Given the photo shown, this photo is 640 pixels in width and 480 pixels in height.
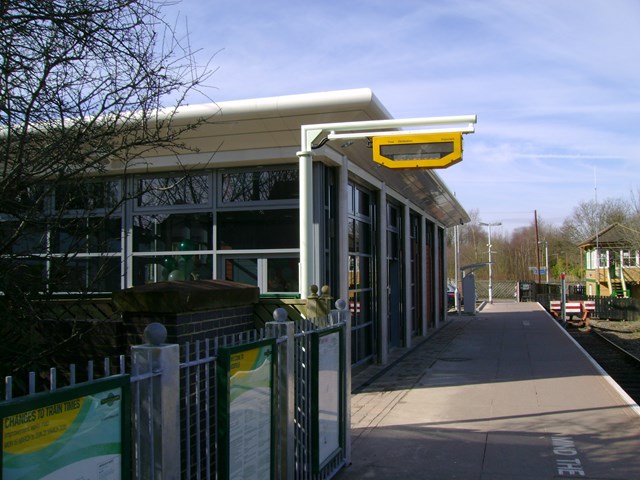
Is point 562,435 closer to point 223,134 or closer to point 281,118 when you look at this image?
point 281,118

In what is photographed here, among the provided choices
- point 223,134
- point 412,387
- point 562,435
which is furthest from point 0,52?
point 412,387

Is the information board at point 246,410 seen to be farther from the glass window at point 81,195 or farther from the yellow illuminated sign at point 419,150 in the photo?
the yellow illuminated sign at point 419,150

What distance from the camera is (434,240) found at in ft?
76.8

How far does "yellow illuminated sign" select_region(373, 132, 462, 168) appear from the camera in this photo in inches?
280

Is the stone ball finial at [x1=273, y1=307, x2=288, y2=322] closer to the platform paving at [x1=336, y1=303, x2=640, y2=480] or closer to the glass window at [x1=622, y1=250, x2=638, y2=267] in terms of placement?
the platform paving at [x1=336, y1=303, x2=640, y2=480]

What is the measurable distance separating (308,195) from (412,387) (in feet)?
14.6

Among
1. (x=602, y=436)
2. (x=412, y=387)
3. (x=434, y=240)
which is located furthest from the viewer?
(x=434, y=240)

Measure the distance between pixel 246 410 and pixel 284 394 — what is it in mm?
715

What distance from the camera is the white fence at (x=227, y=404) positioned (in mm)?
2938

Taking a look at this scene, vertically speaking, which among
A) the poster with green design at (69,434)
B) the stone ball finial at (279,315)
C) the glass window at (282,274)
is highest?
the glass window at (282,274)

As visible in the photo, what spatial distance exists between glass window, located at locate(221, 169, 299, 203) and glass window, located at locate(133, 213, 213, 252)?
0.57 meters

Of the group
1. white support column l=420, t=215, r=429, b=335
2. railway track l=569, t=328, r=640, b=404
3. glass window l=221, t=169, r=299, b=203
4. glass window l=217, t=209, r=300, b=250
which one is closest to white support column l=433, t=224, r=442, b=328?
white support column l=420, t=215, r=429, b=335

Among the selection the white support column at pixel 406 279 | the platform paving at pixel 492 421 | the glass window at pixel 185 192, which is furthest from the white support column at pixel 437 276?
the glass window at pixel 185 192

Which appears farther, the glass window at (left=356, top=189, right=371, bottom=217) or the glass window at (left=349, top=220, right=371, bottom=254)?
the glass window at (left=356, top=189, right=371, bottom=217)
